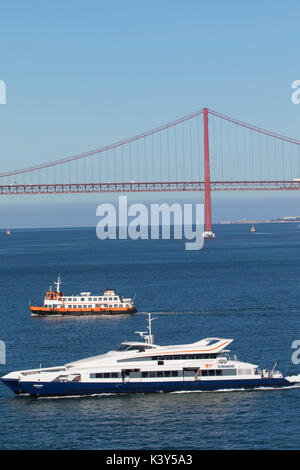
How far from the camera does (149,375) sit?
162 ft

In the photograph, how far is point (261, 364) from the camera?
54.6 m

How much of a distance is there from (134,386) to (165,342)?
1494 centimetres

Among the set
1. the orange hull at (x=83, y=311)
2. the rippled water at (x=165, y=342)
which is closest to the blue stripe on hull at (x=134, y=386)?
the rippled water at (x=165, y=342)

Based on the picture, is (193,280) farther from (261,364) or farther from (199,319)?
(261,364)

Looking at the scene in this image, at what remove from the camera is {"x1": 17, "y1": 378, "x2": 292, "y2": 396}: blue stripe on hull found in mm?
48688

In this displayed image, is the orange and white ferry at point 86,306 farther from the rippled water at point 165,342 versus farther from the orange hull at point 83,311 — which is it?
the rippled water at point 165,342

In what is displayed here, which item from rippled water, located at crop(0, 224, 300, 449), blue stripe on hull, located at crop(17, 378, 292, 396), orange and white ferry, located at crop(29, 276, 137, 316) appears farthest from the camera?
orange and white ferry, located at crop(29, 276, 137, 316)

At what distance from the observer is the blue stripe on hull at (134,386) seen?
48688mm

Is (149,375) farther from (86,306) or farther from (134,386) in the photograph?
(86,306)

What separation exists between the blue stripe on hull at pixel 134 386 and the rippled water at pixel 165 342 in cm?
57

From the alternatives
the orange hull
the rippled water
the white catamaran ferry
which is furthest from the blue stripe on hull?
the orange hull

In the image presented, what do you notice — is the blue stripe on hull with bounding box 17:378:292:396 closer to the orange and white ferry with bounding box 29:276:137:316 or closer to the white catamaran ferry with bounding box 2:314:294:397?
the white catamaran ferry with bounding box 2:314:294:397

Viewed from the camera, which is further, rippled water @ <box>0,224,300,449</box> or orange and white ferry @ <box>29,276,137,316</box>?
orange and white ferry @ <box>29,276,137,316</box>

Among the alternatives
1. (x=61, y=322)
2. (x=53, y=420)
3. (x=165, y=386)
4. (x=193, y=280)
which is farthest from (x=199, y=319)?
(x=193, y=280)
